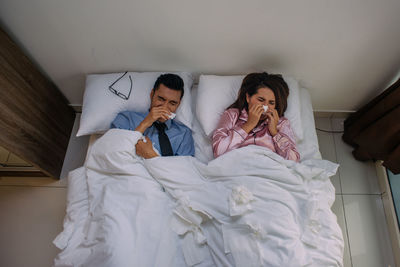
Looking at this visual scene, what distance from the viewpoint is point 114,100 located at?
1612 mm

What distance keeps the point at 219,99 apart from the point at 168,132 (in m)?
0.34

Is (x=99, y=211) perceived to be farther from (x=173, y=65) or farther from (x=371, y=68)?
(x=371, y=68)

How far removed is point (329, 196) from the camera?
4.39ft

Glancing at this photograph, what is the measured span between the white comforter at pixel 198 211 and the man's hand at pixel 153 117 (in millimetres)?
90

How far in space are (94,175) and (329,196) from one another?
1.12m

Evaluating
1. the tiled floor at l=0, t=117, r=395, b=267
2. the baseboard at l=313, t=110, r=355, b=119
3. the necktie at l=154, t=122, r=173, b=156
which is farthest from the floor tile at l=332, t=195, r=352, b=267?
the necktie at l=154, t=122, r=173, b=156

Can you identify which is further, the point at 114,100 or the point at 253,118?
the point at 114,100

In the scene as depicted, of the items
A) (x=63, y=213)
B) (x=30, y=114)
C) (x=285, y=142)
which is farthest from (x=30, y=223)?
(x=285, y=142)

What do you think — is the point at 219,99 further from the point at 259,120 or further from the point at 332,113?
the point at 332,113

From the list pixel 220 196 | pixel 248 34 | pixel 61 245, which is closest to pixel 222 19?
pixel 248 34

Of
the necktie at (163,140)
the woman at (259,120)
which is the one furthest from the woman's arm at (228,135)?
the necktie at (163,140)

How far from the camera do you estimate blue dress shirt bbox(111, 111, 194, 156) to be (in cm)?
152

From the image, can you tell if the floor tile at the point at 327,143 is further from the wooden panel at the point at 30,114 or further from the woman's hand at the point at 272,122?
the wooden panel at the point at 30,114

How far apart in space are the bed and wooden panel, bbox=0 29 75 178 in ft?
1.17
